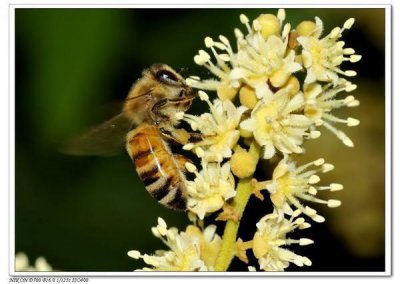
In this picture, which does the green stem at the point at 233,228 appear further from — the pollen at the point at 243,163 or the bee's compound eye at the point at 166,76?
the bee's compound eye at the point at 166,76

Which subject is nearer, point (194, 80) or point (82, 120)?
point (194, 80)

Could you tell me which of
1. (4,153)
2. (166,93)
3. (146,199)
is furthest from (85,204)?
(166,93)

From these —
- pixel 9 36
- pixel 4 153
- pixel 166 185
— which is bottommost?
pixel 166 185

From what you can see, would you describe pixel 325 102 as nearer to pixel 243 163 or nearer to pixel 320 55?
pixel 320 55

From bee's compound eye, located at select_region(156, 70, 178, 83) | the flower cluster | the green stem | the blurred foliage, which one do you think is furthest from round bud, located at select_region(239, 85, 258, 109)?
the blurred foliage

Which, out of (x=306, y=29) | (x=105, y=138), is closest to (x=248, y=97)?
(x=306, y=29)

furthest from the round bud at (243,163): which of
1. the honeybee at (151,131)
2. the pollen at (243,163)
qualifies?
the honeybee at (151,131)

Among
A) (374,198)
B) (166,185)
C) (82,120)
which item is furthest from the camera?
(374,198)
